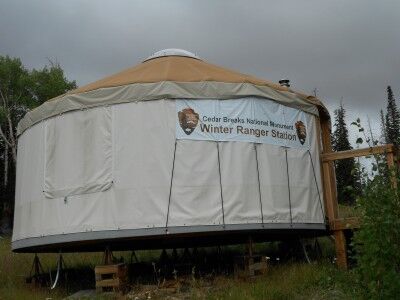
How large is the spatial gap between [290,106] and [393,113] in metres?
37.5

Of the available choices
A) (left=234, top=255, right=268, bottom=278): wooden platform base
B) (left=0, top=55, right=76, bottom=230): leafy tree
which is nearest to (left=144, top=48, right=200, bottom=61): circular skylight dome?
(left=234, top=255, right=268, bottom=278): wooden platform base

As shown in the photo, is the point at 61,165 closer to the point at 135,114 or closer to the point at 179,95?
the point at 135,114

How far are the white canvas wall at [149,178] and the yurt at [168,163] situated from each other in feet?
0.05

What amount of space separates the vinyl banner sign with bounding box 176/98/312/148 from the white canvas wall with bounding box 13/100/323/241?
117 mm

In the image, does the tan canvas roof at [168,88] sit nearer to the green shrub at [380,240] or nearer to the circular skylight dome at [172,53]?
the circular skylight dome at [172,53]

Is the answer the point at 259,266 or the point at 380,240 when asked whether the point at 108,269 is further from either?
the point at 380,240

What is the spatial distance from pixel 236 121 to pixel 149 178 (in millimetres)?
1521

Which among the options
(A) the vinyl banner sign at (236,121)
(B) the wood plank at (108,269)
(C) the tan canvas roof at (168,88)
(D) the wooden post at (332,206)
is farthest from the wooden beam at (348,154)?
(B) the wood plank at (108,269)

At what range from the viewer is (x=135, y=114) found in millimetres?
8547

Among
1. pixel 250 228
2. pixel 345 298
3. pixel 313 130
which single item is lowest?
pixel 345 298

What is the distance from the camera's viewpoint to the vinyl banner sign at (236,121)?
8.44 m

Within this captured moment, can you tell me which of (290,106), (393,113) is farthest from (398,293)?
(393,113)

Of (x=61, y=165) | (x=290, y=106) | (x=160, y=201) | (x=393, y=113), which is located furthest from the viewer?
(x=393, y=113)

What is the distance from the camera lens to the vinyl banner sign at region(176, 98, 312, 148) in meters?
8.44
